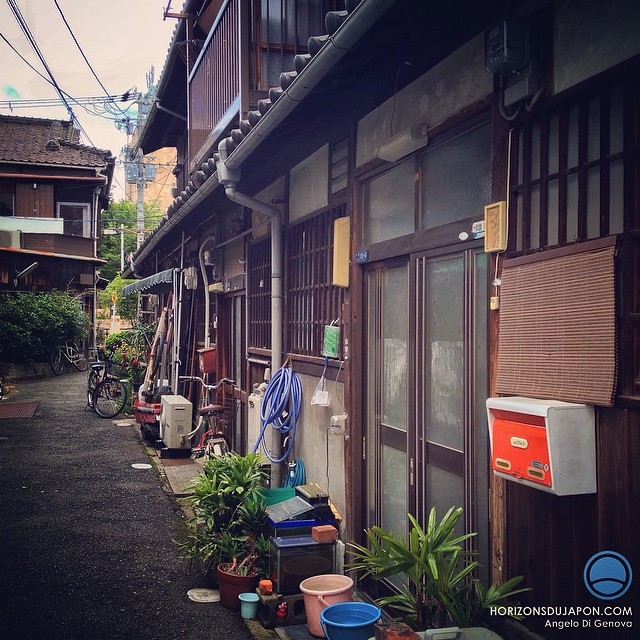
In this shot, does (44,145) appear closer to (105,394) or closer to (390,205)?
(105,394)

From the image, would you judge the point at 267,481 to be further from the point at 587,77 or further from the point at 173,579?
the point at 587,77

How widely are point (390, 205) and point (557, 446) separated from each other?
116 inches

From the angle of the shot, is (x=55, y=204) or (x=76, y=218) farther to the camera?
(x=76, y=218)

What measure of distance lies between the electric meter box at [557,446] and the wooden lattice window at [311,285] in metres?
3.36

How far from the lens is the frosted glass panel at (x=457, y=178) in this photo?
170 inches

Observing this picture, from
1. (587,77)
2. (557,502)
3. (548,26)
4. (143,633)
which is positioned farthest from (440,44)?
(143,633)

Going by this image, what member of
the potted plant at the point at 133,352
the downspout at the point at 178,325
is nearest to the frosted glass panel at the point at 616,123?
the downspout at the point at 178,325

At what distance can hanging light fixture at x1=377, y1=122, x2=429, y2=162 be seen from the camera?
4859 millimetres

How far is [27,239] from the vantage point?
3045 cm

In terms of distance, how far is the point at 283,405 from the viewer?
7742mm

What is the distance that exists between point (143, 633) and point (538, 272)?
408cm

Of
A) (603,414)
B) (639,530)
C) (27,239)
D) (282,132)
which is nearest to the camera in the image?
(639,530)

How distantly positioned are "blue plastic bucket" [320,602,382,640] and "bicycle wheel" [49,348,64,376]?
24.2 meters

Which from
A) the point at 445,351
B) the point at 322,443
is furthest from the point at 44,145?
the point at 445,351
